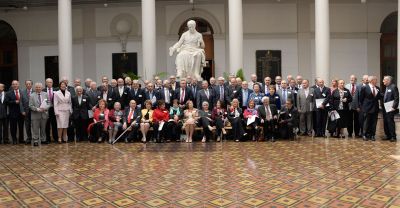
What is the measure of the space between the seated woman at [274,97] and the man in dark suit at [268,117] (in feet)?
0.95

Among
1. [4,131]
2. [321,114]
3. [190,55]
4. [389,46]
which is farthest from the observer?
[389,46]

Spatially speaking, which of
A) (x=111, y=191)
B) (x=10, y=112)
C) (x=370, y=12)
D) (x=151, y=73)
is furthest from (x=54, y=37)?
(x=111, y=191)

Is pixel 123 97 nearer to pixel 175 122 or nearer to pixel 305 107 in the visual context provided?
pixel 175 122

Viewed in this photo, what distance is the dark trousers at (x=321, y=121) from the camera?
11.1 meters

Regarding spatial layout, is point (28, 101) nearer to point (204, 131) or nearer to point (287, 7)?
point (204, 131)

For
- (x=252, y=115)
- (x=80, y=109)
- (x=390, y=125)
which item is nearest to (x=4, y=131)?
(x=80, y=109)

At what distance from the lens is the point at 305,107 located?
1139cm

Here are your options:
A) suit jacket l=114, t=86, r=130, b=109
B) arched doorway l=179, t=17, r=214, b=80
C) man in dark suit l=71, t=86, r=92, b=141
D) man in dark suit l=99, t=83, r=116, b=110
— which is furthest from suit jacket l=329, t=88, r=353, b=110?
arched doorway l=179, t=17, r=214, b=80

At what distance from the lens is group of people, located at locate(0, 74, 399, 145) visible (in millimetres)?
10641

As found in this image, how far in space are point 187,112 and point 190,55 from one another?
10.7 ft

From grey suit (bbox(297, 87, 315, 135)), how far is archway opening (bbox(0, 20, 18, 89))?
14837 mm

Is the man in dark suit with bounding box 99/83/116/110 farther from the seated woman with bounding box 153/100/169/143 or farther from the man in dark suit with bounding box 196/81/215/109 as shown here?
the man in dark suit with bounding box 196/81/215/109

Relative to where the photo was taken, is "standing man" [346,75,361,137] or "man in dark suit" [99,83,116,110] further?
"man in dark suit" [99,83,116,110]

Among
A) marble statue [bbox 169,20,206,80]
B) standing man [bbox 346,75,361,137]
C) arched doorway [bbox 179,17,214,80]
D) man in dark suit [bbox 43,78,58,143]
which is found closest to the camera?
Answer: standing man [bbox 346,75,361,137]
